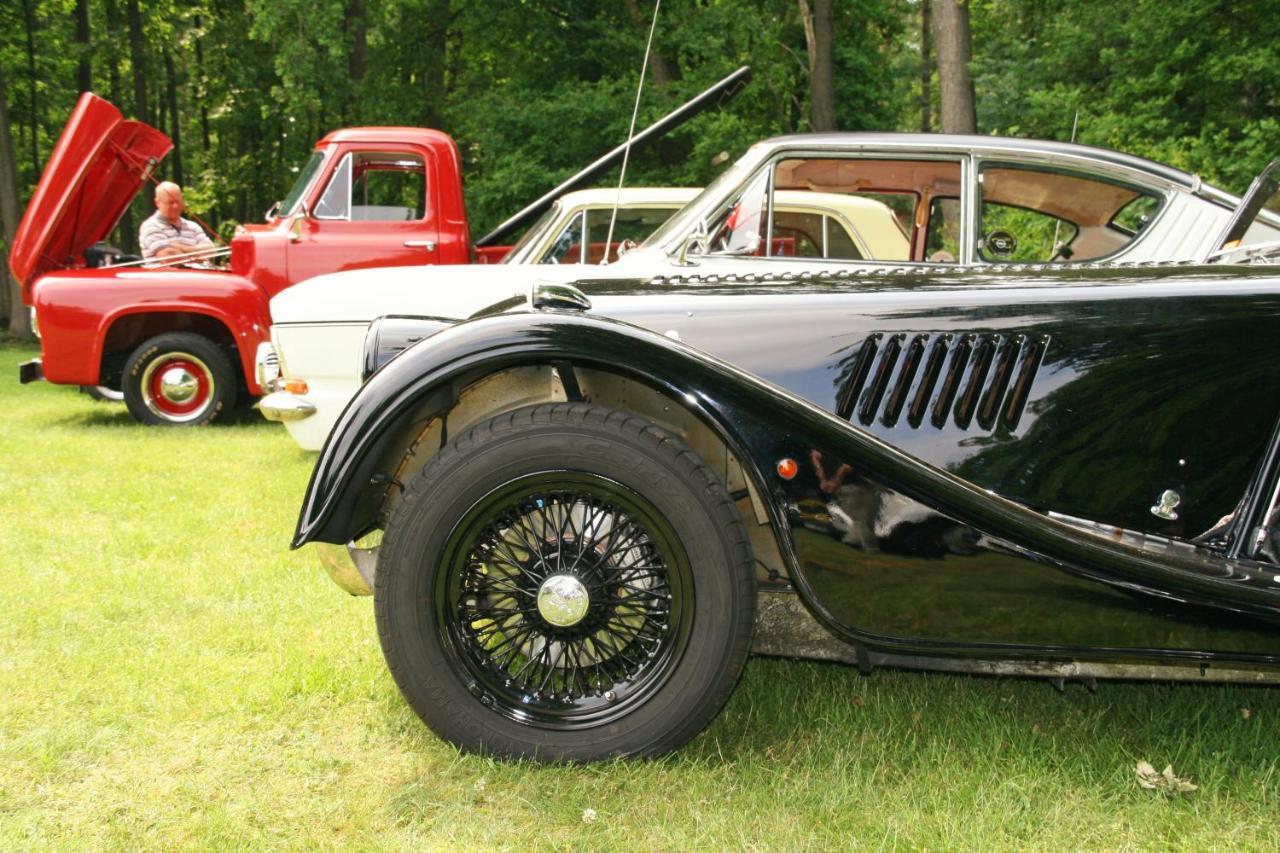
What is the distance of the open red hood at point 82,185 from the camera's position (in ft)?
28.5

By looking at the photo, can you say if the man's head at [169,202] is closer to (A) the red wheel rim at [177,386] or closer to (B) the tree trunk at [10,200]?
(A) the red wheel rim at [177,386]

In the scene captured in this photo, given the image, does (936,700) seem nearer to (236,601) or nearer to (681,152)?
(236,601)

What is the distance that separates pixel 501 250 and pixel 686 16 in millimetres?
9594

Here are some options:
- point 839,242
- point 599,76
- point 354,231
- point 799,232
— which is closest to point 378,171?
point 354,231

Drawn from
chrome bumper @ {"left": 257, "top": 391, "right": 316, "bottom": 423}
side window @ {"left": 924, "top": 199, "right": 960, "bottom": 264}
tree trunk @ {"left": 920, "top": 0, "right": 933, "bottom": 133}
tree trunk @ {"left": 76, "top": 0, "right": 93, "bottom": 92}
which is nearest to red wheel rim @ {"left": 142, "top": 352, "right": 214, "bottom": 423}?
chrome bumper @ {"left": 257, "top": 391, "right": 316, "bottom": 423}

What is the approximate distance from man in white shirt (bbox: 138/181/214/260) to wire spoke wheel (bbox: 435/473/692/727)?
7778 millimetres

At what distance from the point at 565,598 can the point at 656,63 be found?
15.6 m

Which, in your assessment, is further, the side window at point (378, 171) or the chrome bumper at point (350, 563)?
the side window at point (378, 171)

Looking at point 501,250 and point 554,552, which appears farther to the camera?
point 501,250

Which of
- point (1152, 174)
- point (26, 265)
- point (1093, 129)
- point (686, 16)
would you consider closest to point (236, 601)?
point (1152, 174)

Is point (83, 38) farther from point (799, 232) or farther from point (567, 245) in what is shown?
point (799, 232)

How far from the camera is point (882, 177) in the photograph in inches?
197

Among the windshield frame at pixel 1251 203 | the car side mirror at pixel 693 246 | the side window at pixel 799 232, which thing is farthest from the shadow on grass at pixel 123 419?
the windshield frame at pixel 1251 203

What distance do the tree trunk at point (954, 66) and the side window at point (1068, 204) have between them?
633 cm
